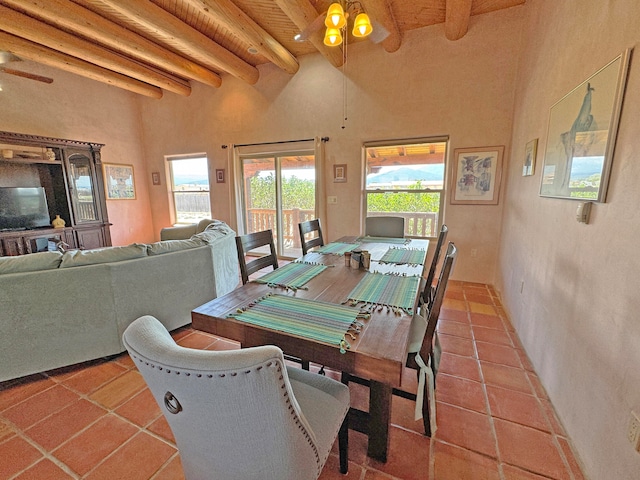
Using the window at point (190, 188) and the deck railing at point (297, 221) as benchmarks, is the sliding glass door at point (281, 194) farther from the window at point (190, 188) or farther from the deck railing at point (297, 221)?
the window at point (190, 188)

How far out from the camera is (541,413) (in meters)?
1.57

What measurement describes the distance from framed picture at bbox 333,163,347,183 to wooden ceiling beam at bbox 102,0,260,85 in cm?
199

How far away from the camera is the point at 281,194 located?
4.88 m

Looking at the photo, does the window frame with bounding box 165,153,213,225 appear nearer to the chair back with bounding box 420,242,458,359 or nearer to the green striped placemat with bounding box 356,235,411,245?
the green striped placemat with bounding box 356,235,411,245

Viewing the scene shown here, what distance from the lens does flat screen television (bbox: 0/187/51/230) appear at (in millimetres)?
3891

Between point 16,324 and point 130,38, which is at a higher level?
point 130,38

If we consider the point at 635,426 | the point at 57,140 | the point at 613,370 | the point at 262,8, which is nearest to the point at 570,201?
the point at 613,370

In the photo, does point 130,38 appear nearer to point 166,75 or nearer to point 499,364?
point 166,75

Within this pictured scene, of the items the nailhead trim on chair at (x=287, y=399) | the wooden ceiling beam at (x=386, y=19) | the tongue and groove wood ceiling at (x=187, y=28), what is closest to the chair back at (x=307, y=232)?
the tongue and groove wood ceiling at (x=187, y=28)

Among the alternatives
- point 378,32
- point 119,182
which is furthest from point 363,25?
point 119,182

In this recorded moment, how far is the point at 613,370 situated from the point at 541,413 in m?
→ 0.66

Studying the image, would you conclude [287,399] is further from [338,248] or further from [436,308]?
[338,248]

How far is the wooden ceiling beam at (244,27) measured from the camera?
8.70 ft

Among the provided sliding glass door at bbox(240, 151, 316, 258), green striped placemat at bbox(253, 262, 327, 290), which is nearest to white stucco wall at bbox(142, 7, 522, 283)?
sliding glass door at bbox(240, 151, 316, 258)
